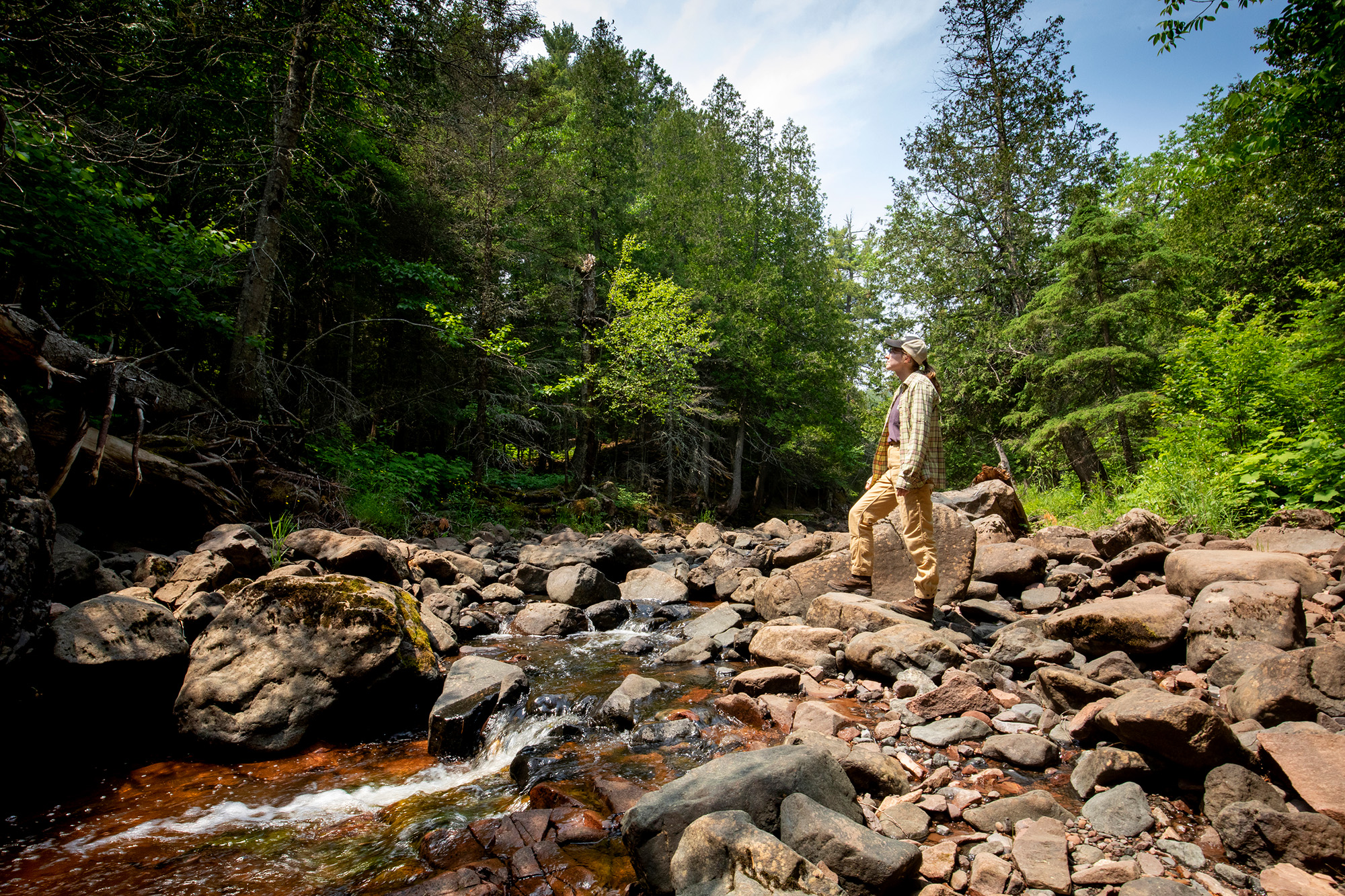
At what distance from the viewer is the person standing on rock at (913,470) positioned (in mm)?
5512

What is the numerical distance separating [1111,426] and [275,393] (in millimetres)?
16523

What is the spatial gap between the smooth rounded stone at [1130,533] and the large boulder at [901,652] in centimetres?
392

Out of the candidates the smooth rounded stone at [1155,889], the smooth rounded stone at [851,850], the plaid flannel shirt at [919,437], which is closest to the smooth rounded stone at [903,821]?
the smooth rounded stone at [851,850]

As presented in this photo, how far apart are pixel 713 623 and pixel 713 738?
2856mm

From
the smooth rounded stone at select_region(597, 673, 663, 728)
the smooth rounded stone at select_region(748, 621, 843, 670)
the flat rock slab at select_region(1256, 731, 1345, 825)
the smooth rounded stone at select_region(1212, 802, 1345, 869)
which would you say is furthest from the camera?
the smooth rounded stone at select_region(748, 621, 843, 670)

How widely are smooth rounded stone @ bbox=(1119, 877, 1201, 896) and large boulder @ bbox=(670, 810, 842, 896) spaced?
1.00 m

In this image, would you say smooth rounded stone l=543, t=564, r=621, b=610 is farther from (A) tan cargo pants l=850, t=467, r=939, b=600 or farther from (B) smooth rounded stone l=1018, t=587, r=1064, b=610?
(B) smooth rounded stone l=1018, t=587, r=1064, b=610

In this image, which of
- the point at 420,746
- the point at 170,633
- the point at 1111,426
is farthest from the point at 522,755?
the point at 1111,426

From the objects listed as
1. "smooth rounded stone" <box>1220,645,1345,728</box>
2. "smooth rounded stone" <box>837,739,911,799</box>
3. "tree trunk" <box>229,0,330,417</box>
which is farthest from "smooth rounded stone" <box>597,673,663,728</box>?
"tree trunk" <box>229,0,330,417</box>

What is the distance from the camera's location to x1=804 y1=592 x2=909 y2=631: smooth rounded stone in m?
5.29

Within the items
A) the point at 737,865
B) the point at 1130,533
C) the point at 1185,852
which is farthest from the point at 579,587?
the point at 1130,533

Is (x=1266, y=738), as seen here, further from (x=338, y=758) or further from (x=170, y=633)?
(x=170, y=633)

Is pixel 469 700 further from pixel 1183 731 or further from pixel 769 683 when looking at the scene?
pixel 1183 731

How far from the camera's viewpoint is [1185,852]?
90.4 inches
